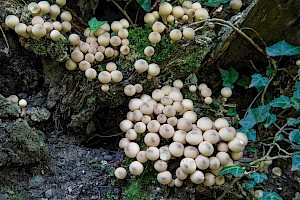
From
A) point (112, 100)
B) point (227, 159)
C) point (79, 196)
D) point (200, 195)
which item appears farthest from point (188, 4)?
point (79, 196)

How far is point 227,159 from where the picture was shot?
2.26m

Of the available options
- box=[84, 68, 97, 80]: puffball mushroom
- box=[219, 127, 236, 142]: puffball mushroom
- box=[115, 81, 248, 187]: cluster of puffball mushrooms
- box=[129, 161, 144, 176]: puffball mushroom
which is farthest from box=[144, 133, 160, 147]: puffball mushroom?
box=[84, 68, 97, 80]: puffball mushroom

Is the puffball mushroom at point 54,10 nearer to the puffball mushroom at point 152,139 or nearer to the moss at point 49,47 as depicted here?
the moss at point 49,47

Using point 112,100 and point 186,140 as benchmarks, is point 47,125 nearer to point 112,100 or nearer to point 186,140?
point 112,100

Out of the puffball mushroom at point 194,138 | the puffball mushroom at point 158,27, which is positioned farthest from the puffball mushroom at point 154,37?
the puffball mushroom at point 194,138

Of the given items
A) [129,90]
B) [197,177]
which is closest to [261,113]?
[197,177]

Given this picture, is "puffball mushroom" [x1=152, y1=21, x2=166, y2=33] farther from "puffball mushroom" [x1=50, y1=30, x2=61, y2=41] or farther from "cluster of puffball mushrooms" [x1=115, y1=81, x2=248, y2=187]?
"puffball mushroom" [x1=50, y1=30, x2=61, y2=41]

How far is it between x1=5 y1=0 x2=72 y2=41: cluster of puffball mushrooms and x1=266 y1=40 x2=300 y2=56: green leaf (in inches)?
53.8

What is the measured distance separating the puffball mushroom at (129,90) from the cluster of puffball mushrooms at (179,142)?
105 millimetres

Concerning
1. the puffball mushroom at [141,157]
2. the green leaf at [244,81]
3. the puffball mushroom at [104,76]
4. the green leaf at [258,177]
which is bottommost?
the puffball mushroom at [141,157]

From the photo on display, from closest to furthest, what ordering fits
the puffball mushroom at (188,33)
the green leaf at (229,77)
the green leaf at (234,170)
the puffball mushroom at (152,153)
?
the green leaf at (234,170) → the puffball mushroom at (152,153) → the puffball mushroom at (188,33) → the green leaf at (229,77)

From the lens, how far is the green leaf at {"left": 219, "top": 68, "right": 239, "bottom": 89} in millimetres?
2738

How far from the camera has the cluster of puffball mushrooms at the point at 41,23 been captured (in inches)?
91.6

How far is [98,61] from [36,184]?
0.88 meters
